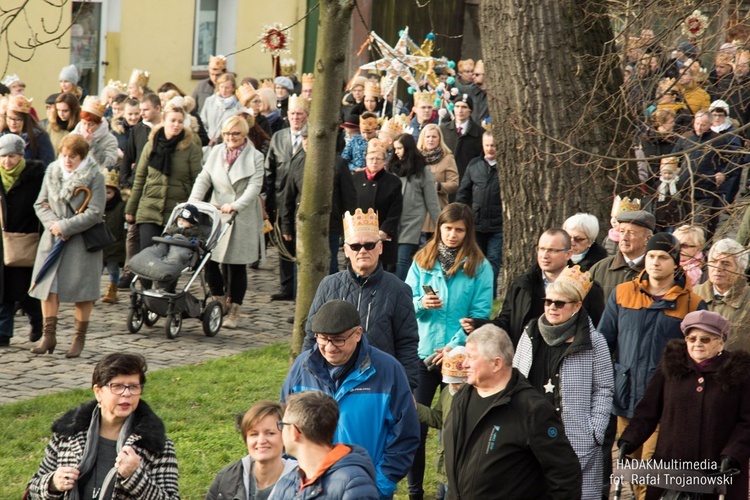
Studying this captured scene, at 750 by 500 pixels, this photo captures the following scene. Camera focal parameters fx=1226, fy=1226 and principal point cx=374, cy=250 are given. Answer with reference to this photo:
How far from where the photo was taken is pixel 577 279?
7414 millimetres

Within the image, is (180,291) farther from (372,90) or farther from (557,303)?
(372,90)

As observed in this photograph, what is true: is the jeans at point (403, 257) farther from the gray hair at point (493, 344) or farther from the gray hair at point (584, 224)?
the gray hair at point (493, 344)

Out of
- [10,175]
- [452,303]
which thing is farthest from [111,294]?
[452,303]

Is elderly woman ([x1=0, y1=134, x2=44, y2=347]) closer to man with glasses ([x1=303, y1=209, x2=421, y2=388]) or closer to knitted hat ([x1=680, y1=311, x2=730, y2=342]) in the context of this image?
man with glasses ([x1=303, y1=209, x2=421, y2=388])

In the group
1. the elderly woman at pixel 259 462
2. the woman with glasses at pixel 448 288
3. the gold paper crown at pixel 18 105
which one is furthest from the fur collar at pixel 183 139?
the elderly woman at pixel 259 462

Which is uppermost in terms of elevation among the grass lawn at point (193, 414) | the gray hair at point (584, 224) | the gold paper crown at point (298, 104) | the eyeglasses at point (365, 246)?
the gold paper crown at point (298, 104)

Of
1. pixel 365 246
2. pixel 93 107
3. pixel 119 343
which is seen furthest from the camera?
pixel 93 107

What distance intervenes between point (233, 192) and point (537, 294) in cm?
586

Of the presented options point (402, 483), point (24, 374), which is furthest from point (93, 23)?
point (402, 483)

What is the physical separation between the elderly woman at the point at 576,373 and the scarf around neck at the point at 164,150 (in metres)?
7.08

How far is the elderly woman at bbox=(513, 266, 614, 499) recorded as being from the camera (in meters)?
7.09

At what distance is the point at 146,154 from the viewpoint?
13508 mm

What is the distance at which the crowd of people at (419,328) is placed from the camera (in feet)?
18.8

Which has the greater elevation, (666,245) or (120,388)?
(666,245)
